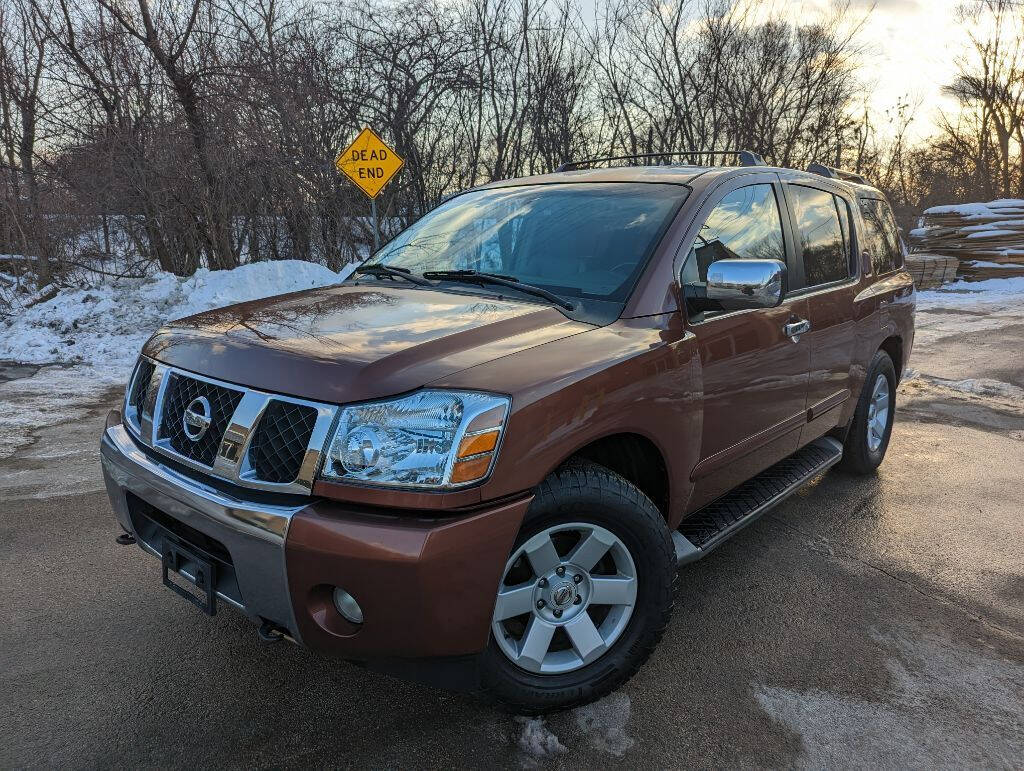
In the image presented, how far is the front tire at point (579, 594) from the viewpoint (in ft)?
7.06

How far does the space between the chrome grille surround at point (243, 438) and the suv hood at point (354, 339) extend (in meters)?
0.03

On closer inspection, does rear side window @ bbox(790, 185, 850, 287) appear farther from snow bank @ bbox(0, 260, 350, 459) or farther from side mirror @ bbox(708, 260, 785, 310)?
snow bank @ bbox(0, 260, 350, 459)

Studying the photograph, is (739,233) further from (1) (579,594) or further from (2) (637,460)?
(1) (579,594)

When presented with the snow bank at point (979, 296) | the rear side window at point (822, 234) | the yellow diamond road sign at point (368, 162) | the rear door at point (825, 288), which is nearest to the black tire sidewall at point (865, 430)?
the rear door at point (825, 288)

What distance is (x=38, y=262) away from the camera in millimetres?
10789

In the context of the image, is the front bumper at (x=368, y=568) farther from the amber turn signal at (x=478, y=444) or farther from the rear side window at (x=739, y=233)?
the rear side window at (x=739, y=233)

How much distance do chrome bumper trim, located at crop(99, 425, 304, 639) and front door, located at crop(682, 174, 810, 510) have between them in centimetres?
154

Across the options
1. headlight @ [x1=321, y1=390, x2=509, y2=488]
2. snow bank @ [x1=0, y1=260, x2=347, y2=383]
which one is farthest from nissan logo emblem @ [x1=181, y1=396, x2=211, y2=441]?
snow bank @ [x1=0, y1=260, x2=347, y2=383]

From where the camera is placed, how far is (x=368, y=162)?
10164mm

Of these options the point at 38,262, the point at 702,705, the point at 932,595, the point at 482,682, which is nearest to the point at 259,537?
the point at 482,682

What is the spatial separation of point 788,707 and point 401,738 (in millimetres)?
1270

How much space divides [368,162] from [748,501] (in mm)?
8363

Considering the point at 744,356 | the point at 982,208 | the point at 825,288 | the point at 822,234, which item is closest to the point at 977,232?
the point at 982,208

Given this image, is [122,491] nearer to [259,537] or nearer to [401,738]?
[259,537]
